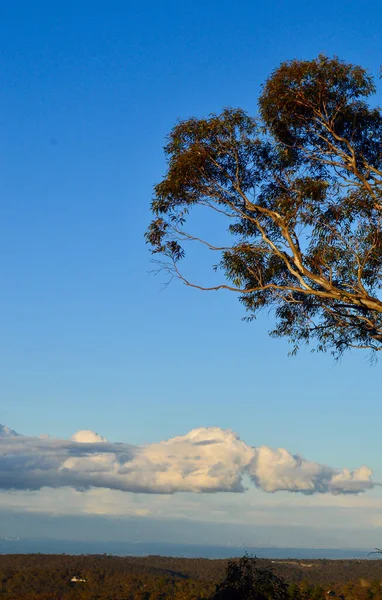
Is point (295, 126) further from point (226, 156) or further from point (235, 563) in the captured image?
point (235, 563)

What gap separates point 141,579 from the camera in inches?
1501

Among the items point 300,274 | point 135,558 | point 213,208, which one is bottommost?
point 135,558

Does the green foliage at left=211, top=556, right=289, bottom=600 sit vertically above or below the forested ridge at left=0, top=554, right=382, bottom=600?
above

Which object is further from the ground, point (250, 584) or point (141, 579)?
point (250, 584)

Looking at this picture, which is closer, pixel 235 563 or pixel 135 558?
pixel 235 563

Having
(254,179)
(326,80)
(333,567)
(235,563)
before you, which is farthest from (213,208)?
(333,567)

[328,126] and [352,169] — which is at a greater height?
[328,126]

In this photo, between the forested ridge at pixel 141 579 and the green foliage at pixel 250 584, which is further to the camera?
the forested ridge at pixel 141 579

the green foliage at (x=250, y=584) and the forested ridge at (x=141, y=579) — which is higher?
the green foliage at (x=250, y=584)

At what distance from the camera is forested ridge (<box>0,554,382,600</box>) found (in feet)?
60.6

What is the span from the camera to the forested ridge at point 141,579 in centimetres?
1847

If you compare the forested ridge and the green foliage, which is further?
the forested ridge

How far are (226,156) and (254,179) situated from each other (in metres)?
0.86

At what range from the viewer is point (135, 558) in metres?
61.4
